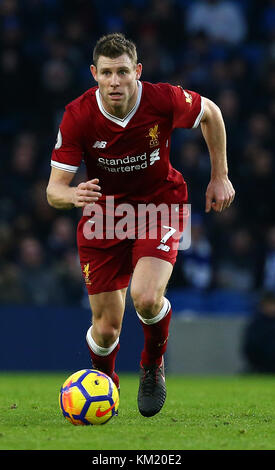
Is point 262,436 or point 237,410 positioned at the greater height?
point 262,436

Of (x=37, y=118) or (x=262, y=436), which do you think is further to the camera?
(x=37, y=118)

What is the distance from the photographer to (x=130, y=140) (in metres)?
6.18

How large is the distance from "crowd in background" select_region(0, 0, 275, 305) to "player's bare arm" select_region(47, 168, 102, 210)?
586cm

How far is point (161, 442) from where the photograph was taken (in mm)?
4832

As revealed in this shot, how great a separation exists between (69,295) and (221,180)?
18.9 ft

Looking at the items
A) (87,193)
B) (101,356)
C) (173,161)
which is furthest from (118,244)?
(173,161)

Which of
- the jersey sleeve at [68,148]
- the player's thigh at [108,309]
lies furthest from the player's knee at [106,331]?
the jersey sleeve at [68,148]

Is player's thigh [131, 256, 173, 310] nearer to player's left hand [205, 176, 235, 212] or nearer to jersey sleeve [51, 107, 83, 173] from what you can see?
player's left hand [205, 176, 235, 212]

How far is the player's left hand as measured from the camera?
629cm

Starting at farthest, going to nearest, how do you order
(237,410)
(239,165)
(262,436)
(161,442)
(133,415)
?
(239,165)
(237,410)
(133,415)
(262,436)
(161,442)
